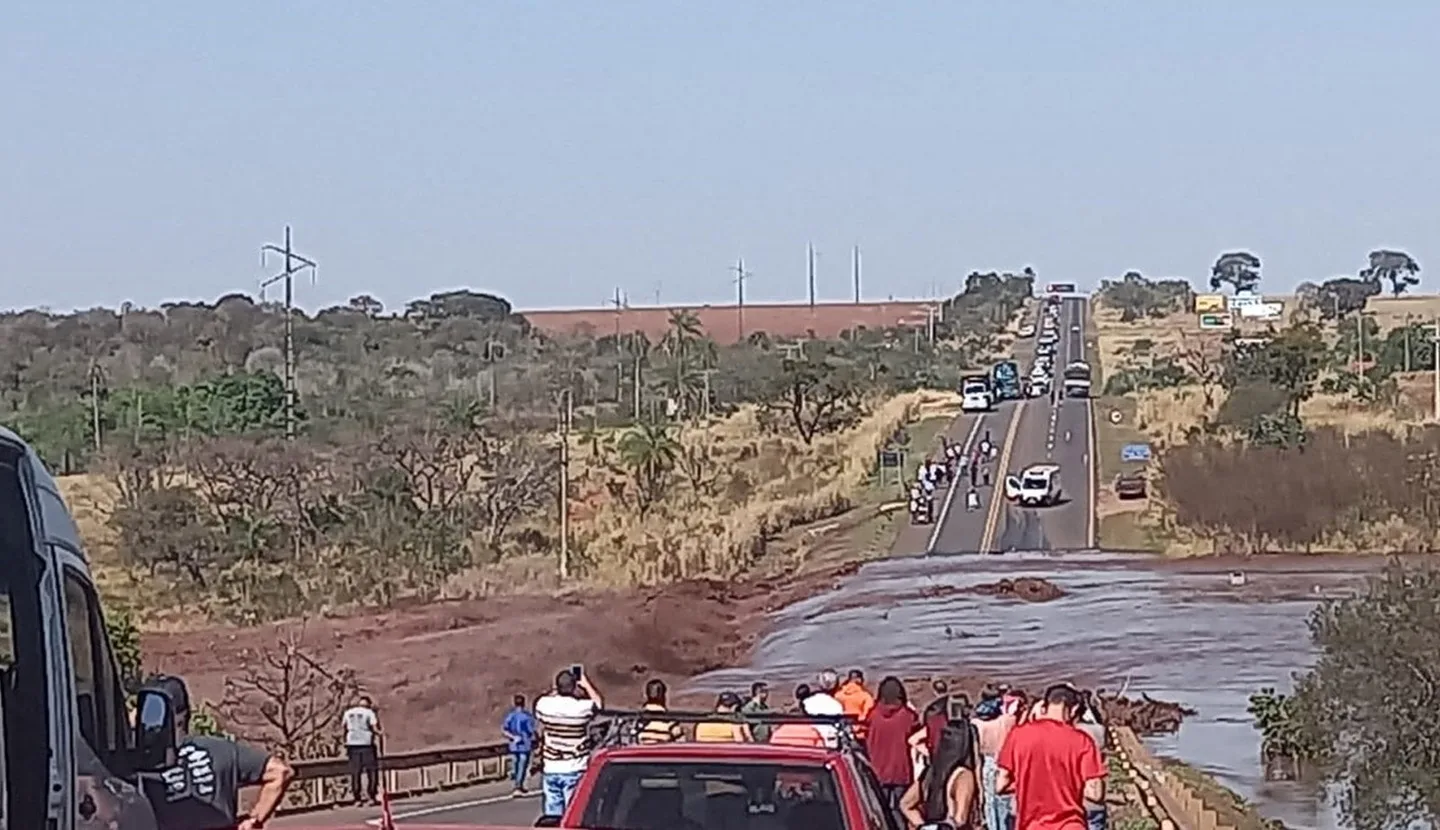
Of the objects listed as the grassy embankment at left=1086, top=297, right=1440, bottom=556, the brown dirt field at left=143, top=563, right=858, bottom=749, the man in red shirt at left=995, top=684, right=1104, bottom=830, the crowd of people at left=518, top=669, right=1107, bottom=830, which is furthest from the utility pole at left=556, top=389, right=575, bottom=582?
the man in red shirt at left=995, top=684, right=1104, bottom=830

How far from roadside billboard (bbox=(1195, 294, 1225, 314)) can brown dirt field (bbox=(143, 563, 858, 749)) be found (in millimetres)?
100961

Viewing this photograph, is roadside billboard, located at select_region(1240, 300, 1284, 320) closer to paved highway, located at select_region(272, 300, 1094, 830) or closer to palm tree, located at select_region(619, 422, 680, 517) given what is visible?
paved highway, located at select_region(272, 300, 1094, 830)

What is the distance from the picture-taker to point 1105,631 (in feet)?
187

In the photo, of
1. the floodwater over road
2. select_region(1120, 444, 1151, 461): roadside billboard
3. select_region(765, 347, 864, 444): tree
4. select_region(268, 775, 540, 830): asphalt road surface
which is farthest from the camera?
select_region(765, 347, 864, 444): tree

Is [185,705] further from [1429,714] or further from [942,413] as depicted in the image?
[942,413]

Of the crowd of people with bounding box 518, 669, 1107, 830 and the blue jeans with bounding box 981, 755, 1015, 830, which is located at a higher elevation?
the crowd of people with bounding box 518, 669, 1107, 830

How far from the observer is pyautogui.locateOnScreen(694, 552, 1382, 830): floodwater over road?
161ft

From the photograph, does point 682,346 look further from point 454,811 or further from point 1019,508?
point 454,811

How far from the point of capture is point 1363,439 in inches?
3159

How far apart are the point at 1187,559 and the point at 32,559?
6570 cm

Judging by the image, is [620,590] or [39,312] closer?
[620,590]

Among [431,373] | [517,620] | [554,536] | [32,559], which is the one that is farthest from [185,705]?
[431,373]

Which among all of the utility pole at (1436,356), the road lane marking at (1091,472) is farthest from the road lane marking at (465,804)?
the utility pole at (1436,356)

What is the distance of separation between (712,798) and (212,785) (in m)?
2.32
